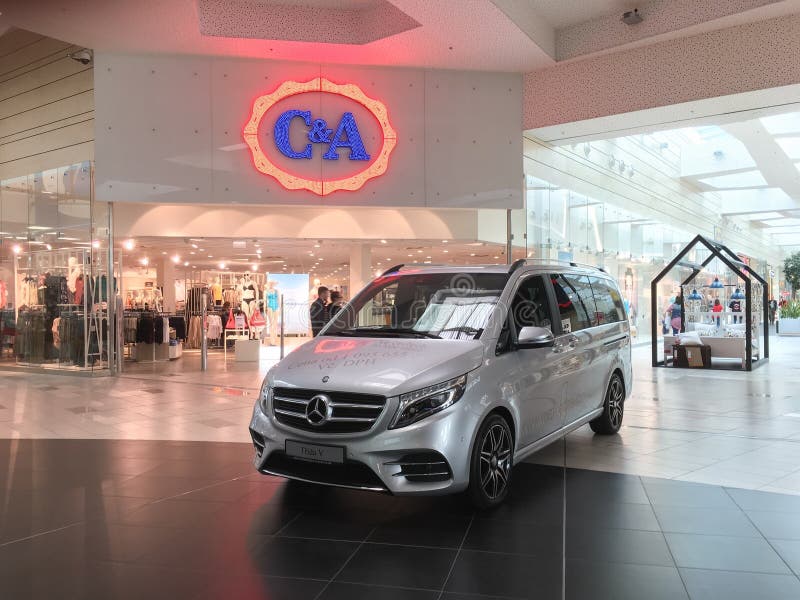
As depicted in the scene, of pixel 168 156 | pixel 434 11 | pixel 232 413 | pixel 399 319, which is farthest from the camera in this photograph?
pixel 168 156

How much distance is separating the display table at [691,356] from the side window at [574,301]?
310 inches

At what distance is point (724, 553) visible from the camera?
3.60 meters

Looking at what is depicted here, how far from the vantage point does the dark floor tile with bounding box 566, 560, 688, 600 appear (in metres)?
3.10

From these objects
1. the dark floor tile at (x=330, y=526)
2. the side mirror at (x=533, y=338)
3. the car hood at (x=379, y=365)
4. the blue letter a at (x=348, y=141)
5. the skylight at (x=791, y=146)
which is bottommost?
the dark floor tile at (x=330, y=526)

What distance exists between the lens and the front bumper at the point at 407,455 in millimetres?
3824

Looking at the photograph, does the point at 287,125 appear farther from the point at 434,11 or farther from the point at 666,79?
the point at 666,79

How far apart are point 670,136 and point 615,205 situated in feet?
18.5

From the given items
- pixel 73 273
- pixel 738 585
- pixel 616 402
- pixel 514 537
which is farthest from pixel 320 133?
pixel 738 585

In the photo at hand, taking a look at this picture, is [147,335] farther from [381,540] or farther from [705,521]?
[705,521]

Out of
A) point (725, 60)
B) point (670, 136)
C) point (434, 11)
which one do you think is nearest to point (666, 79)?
point (725, 60)

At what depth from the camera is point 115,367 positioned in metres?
12.5

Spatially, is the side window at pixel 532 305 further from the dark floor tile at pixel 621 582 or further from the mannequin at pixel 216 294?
the mannequin at pixel 216 294

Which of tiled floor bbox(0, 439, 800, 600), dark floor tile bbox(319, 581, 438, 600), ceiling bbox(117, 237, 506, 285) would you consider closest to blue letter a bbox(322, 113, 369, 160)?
ceiling bbox(117, 237, 506, 285)

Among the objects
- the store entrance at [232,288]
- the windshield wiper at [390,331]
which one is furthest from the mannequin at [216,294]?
the windshield wiper at [390,331]
